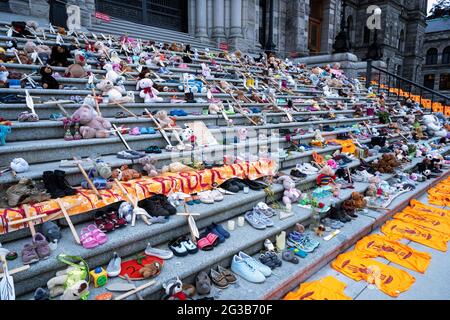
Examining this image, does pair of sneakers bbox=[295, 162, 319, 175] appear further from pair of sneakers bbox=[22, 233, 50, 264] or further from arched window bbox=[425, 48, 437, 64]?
arched window bbox=[425, 48, 437, 64]

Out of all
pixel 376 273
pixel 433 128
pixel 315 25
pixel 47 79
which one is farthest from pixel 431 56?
pixel 47 79

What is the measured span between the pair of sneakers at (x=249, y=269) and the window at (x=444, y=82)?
48999mm

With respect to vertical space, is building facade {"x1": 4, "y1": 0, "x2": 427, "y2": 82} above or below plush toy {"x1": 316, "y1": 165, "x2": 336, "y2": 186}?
above

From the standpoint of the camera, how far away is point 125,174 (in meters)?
4.00

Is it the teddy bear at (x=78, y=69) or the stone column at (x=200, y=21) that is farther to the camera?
the stone column at (x=200, y=21)

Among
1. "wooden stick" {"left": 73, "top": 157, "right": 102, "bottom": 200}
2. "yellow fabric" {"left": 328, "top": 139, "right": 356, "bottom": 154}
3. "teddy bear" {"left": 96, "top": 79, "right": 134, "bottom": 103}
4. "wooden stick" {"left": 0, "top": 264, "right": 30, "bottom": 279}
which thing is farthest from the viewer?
"yellow fabric" {"left": 328, "top": 139, "right": 356, "bottom": 154}

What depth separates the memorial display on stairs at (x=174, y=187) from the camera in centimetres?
290

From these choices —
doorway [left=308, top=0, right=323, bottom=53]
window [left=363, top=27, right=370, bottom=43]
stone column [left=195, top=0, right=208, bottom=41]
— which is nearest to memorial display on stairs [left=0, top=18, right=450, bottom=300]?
stone column [left=195, top=0, right=208, bottom=41]

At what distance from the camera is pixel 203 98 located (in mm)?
7773

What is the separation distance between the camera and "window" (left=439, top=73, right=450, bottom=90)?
130 feet

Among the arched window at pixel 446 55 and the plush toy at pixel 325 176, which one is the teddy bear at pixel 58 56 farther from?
the arched window at pixel 446 55

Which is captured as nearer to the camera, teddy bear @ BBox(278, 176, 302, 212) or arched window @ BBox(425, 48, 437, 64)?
teddy bear @ BBox(278, 176, 302, 212)

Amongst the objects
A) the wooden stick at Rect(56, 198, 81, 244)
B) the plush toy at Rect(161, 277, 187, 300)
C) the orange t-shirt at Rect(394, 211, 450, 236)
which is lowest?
the orange t-shirt at Rect(394, 211, 450, 236)

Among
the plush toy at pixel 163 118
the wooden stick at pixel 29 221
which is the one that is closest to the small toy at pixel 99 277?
the wooden stick at pixel 29 221
